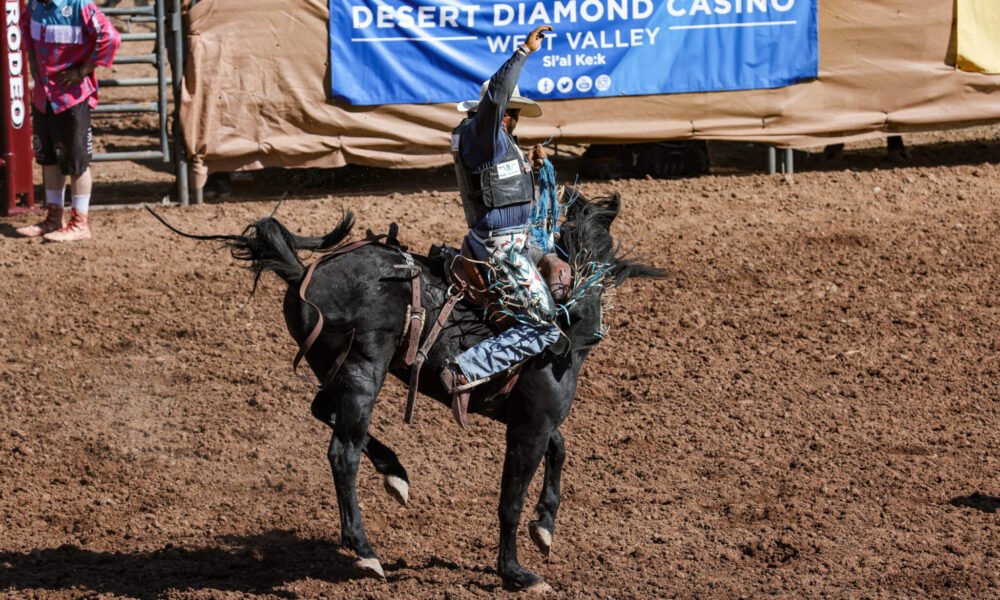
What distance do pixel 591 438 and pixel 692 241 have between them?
3179mm

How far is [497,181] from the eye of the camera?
5.86 m

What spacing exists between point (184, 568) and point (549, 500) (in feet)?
5.88

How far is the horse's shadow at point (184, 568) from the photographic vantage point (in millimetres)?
6105

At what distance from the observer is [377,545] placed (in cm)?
662

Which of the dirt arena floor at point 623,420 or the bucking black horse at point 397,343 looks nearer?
the bucking black horse at point 397,343

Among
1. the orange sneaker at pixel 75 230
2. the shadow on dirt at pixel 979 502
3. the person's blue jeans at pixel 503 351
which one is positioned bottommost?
the shadow on dirt at pixel 979 502

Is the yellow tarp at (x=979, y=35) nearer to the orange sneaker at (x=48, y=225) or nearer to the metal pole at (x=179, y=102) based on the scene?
the metal pole at (x=179, y=102)

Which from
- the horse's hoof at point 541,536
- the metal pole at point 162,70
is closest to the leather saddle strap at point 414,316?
the horse's hoof at point 541,536

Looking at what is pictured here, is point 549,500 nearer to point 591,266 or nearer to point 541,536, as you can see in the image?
point 541,536

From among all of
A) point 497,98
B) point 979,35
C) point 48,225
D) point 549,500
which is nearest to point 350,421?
point 549,500

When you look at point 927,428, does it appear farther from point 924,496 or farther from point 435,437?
point 435,437

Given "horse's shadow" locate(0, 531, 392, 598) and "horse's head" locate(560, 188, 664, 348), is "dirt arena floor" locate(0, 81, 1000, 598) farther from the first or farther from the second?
"horse's head" locate(560, 188, 664, 348)

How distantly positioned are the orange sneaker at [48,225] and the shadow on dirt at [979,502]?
24.5 ft

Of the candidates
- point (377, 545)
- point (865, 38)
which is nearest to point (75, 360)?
point (377, 545)
